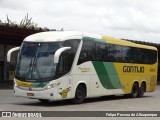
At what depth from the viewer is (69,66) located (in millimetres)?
19109

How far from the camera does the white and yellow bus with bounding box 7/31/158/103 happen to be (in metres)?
18.3

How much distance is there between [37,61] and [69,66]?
56.3 inches

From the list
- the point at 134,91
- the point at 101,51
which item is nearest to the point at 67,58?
the point at 101,51

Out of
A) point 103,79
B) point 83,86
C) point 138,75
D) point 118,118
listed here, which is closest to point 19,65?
point 83,86

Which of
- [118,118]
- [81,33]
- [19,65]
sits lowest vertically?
[118,118]

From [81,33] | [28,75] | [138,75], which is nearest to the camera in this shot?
[28,75]

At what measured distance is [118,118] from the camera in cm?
1410

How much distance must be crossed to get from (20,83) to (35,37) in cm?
212

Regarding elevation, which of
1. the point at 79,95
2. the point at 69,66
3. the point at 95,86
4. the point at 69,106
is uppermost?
the point at 69,66

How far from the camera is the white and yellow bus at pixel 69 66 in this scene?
719 inches

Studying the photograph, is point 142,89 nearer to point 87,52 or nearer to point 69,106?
point 87,52

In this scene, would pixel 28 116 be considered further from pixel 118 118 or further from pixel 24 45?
pixel 24 45

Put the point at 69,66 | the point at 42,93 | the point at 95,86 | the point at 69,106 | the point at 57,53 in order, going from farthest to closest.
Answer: the point at 95,86 < the point at 69,66 < the point at 69,106 < the point at 42,93 < the point at 57,53

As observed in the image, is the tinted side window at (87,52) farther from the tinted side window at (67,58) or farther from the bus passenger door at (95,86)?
the bus passenger door at (95,86)
